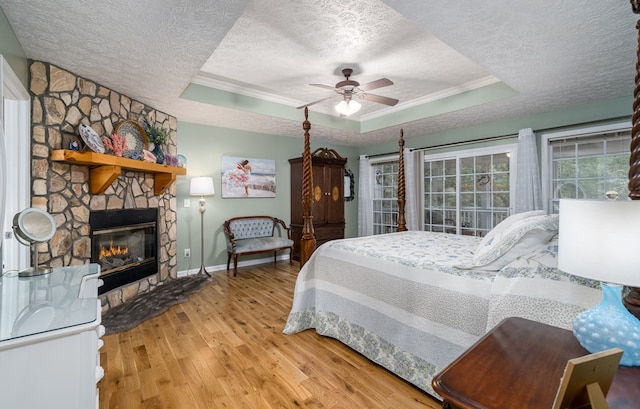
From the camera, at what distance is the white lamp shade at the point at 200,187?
4.25m

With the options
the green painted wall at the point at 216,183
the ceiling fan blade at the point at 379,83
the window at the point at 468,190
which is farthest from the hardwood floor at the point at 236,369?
the window at the point at 468,190

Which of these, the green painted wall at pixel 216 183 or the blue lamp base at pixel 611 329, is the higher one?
the green painted wall at pixel 216 183

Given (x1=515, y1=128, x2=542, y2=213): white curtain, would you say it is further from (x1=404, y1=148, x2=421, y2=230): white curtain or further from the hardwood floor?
the hardwood floor

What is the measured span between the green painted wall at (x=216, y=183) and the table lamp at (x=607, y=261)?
4.57 metres

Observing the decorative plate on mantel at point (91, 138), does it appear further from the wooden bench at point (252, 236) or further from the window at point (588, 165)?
the window at point (588, 165)

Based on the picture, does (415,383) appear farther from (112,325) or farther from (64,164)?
(64,164)

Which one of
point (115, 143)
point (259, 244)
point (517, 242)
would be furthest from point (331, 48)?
point (259, 244)

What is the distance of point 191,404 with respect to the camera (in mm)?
1751

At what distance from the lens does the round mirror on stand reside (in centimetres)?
159

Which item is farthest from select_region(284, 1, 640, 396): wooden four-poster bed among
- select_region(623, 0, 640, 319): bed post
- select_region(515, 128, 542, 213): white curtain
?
select_region(515, 128, 542, 213): white curtain

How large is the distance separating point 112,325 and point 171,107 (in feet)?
8.56

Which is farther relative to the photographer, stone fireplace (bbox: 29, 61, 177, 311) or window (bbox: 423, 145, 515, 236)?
window (bbox: 423, 145, 515, 236)

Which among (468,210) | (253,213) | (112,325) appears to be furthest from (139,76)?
(468,210)

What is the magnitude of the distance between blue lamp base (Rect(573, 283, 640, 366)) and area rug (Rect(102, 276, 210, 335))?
327 centimetres
